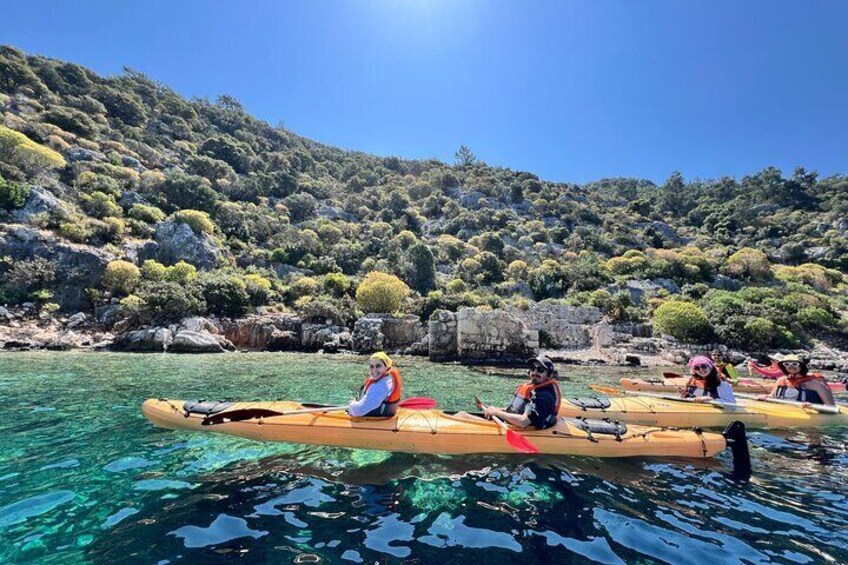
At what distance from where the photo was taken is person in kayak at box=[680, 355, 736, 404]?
905 cm

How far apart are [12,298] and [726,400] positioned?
31.2 metres

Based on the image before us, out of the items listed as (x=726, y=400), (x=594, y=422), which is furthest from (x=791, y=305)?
(x=594, y=422)

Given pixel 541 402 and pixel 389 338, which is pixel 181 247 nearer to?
pixel 389 338

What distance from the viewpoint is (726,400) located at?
8.98 metres

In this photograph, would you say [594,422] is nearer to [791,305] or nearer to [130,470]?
[130,470]

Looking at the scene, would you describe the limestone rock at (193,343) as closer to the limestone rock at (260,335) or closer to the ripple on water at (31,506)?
the limestone rock at (260,335)

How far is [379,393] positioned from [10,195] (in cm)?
3288

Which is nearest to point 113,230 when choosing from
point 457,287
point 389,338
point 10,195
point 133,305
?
point 10,195

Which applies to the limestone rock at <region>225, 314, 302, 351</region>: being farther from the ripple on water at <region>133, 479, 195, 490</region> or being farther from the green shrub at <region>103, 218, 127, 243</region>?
the ripple on water at <region>133, 479, 195, 490</region>

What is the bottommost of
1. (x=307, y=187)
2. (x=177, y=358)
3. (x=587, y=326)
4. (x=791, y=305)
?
(x=177, y=358)

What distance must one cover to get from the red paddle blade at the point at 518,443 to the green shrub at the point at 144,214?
3618 cm

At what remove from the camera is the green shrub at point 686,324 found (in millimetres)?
24359

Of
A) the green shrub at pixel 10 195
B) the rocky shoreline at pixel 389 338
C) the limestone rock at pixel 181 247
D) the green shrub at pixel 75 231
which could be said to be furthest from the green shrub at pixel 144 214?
the rocky shoreline at pixel 389 338

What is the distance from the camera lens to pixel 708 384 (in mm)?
9289
